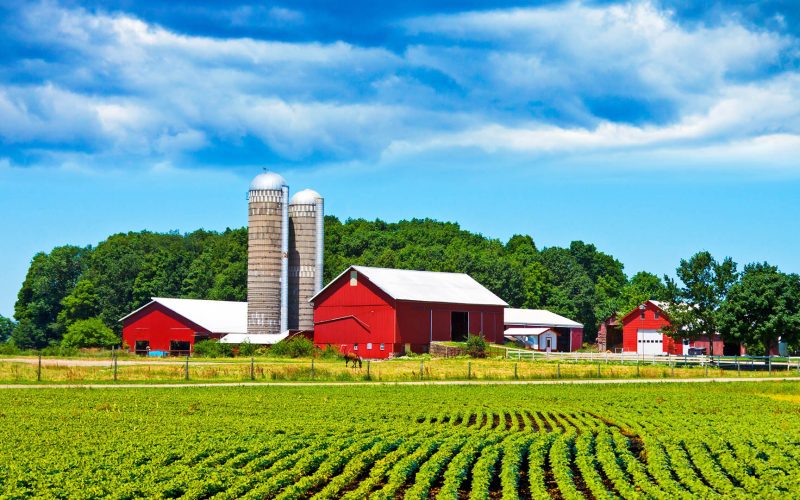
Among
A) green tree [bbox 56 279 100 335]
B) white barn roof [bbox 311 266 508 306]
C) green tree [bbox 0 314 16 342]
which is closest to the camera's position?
white barn roof [bbox 311 266 508 306]

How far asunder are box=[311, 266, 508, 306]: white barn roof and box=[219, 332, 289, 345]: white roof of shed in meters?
4.23

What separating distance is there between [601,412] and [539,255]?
353ft

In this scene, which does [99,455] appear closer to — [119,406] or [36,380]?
[119,406]

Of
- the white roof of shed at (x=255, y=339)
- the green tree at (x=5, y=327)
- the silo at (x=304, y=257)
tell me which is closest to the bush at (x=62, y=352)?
the white roof of shed at (x=255, y=339)

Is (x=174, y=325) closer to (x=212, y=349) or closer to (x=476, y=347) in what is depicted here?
(x=212, y=349)

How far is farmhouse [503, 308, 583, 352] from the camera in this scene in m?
92.4

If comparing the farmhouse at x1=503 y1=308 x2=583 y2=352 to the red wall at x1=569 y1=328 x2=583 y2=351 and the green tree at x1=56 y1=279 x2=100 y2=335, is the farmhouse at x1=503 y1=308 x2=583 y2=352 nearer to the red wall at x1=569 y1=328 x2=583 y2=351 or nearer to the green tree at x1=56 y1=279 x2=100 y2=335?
the red wall at x1=569 y1=328 x2=583 y2=351

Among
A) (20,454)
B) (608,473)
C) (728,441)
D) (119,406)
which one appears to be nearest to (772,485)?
(608,473)

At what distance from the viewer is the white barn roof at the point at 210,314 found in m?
82.9

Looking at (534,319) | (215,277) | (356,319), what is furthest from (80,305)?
(534,319)

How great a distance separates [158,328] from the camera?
84.2m

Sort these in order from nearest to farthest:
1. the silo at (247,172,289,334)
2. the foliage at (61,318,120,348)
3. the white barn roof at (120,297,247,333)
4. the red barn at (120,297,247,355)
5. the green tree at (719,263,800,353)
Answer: the green tree at (719,263,800,353)
the silo at (247,172,289,334)
the red barn at (120,297,247,355)
the white barn roof at (120,297,247,333)
the foliage at (61,318,120,348)

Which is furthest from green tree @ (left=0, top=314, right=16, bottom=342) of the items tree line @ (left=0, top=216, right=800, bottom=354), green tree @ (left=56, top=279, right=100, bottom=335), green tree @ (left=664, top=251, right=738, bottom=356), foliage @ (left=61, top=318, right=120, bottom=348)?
green tree @ (left=664, top=251, right=738, bottom=356)

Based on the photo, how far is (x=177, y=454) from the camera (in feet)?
66.7
